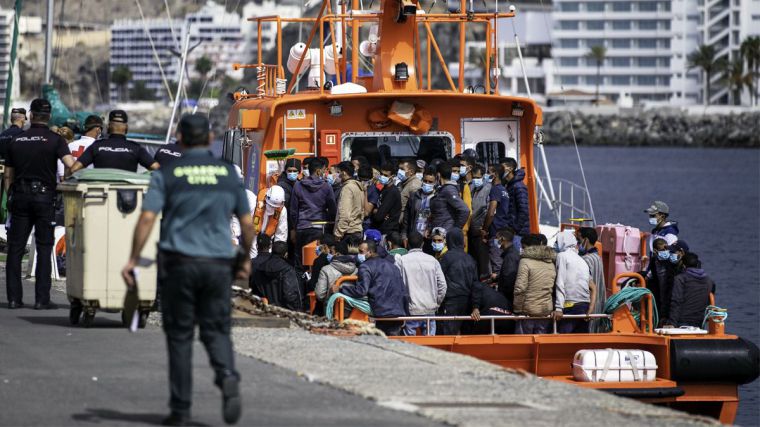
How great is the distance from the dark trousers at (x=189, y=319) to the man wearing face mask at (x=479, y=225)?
26.6ft

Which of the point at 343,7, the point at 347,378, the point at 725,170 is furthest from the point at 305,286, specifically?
the point at 725,170

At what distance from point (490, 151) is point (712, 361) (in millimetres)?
4126

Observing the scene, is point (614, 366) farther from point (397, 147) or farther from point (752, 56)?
point (752, 56)

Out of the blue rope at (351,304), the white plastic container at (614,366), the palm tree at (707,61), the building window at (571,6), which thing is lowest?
the white plastic container at (614,366)

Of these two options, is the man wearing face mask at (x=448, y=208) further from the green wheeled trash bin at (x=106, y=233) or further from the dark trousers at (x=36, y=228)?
the green wheeled trash bin at (x=106, y=233)

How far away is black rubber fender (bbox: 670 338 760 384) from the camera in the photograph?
14648 mm

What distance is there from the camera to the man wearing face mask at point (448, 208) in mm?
15599

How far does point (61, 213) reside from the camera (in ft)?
62.0

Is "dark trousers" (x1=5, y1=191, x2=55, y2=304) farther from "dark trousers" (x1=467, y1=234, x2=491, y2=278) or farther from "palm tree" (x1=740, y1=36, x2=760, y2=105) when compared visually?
"palm tree" (x1=740, y1=36, x2=760, y2=105)

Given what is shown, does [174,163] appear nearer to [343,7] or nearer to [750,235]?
[343,7]

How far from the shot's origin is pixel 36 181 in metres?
13.4

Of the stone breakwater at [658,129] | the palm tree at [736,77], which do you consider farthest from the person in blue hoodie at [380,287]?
the palm tree at [736,77]

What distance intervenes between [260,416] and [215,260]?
1.02 meters

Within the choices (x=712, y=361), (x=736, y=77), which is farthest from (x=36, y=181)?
(x=736, y=77)
